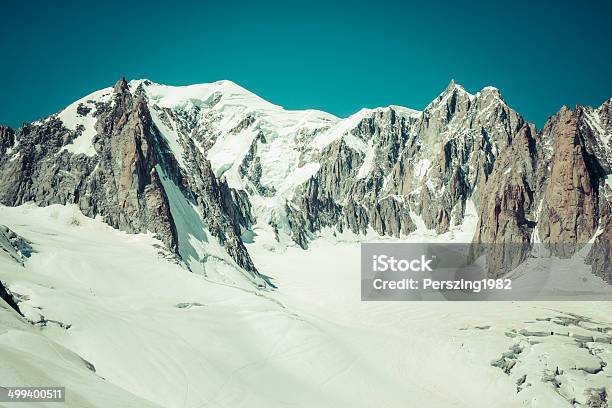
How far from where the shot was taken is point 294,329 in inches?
3388

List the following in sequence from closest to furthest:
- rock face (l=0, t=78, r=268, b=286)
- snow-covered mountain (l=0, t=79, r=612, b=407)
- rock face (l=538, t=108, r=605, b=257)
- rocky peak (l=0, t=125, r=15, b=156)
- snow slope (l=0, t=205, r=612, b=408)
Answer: snow slope (l=0, t=205, r=612, b=408), snow-covered mountain (l=0, t=79, r=612, b=407), rock face (l=0, t=78, r=268, b=286), rocky peak (l=0, t=125, r=15, b=156), rock face (l=538, t=108, r=605, b=257)

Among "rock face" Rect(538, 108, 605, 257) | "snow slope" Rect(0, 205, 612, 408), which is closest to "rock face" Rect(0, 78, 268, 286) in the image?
"snow slope" Rect(0, 205, 612, 408)

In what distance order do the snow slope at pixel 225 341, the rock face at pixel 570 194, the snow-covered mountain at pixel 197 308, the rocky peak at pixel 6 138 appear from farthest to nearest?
the rock face at pixel 570 194, the rocky peak at pixel 6 138, the snow-covered mountain at pixel 197 308, the snow slope at pixel 225 341

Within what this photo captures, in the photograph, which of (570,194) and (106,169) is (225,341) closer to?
(106,169)

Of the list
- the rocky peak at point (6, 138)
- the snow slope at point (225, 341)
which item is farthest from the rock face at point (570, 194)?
the rocky peak at point (6, 138)

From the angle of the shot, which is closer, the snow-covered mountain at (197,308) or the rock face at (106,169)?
the snow-covered mountain at (197,308)

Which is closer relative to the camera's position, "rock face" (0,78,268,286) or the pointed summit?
"rock face" (0,78,268,286)

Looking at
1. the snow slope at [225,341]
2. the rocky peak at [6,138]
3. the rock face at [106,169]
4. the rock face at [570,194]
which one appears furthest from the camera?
the rock face at [570,194]

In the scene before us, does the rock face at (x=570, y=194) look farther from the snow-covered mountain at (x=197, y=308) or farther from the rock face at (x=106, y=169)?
the rock face at (x=106, y=169)

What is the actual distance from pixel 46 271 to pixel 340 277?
379 ft

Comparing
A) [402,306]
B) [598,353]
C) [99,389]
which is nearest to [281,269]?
[402,306]

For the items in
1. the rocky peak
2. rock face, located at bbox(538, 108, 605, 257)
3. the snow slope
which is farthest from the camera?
rock face, located at bbox(538, 108, 605, 257)

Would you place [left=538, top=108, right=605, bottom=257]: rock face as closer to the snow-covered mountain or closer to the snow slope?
the snow-covered mountain

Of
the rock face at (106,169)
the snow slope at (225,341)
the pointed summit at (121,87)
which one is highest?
the pointed summit at (121,87)
